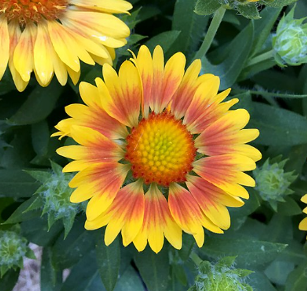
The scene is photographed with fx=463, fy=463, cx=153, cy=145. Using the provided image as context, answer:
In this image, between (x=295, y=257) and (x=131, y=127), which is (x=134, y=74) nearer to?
(x=131, y=127)

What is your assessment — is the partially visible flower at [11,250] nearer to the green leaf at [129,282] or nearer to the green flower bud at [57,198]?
the green flower bud at [57,198]

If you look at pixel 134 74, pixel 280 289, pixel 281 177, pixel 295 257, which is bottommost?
pixel 280 289

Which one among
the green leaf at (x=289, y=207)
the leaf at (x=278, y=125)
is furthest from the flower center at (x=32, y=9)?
the green leaf at (x=289, y=207)

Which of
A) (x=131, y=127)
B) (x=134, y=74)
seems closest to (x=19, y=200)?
(x=131, y=127)

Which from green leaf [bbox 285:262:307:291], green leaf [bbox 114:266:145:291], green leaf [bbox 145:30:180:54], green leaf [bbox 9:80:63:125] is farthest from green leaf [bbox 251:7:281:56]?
green leaf [bbox 114:266:145:291]

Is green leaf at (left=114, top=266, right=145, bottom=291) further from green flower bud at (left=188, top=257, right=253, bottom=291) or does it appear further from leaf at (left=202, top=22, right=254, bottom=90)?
leaf at (left=202, top=22, right=254, bottom=90)
